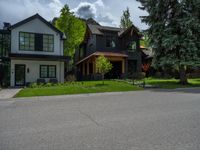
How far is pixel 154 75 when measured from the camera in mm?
39875

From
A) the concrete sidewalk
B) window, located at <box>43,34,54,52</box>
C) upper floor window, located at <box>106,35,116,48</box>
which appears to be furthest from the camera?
upper floor window, located at <box>106,35,116,48</box>

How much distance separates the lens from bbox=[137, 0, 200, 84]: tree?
25.3 metres

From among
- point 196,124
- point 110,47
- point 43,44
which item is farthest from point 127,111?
point 110,47

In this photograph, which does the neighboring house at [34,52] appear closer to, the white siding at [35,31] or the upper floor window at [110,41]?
the white siding at [35,31]

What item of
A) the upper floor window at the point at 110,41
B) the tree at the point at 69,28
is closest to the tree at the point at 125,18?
the tree at the point at 69,28

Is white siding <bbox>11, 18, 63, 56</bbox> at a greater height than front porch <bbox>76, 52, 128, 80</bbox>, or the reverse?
white siding <bbox>11, 18, 63, 56</bbox>

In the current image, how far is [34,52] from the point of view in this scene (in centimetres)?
2847

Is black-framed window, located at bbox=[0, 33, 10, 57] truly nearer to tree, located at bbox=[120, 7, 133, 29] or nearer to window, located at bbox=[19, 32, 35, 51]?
window, located at bbox=[19, 32, 35, 51]

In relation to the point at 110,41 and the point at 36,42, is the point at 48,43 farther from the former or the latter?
the point at 110,41

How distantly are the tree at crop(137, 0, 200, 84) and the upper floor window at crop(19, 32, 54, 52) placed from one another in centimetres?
1156

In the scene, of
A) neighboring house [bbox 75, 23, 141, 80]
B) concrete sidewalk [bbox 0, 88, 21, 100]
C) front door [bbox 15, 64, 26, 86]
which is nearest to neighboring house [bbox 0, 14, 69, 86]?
front door [bbox 15, 64, 26, 86]

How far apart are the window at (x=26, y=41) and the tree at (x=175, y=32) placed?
13.3 metres

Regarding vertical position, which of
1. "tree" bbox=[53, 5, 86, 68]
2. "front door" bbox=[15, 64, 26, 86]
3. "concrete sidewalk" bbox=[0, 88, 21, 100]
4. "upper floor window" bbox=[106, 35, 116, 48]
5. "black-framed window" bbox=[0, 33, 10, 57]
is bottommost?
"concrete sidewalk" bbox=[0, 88, 21, 100]

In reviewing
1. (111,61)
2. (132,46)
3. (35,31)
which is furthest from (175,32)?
(35,31)
